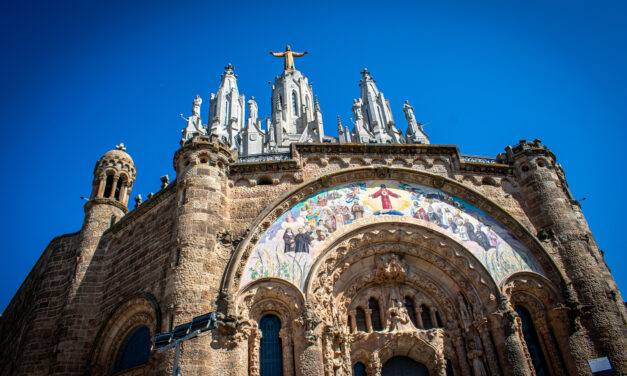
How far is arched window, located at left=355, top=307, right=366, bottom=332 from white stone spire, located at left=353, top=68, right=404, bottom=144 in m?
31.8

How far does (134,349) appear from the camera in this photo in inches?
572

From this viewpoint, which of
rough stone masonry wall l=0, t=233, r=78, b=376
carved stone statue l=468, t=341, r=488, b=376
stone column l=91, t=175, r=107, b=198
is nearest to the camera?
carved stone statue l=468, t=341, r=488, b=376

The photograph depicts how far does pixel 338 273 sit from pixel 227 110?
38.5 meters

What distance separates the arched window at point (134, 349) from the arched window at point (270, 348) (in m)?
3.73

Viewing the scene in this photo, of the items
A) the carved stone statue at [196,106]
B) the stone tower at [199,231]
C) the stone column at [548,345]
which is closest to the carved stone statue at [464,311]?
the stone column at [548,345]

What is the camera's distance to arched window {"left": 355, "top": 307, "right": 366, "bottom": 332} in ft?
49.9

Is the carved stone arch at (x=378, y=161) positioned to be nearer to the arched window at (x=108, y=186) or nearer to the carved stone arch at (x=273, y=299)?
the carved stone arch at (x=273, y=299)

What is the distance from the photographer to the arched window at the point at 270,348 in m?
13.2

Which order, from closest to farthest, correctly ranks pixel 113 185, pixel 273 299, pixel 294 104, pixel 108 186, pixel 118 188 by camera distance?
pixel 273 299
pixel 113 185
pixel 108 186
pixel 118 188
pixel 294 104

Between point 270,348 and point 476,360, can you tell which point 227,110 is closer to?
point 270,348

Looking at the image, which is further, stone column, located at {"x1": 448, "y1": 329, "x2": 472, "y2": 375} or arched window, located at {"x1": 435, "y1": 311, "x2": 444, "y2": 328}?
arched window, located at {"x1": 435, "y1": 311, "x2": 444, "y2": 328}

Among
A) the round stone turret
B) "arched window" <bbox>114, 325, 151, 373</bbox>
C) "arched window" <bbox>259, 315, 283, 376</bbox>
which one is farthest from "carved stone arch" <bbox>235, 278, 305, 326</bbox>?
the round stone turret

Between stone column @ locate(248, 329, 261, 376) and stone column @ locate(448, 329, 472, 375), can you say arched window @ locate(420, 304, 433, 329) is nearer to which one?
stone column @ locate(448, 329, 472, 375)

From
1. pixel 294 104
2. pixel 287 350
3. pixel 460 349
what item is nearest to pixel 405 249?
pixel 460 349
